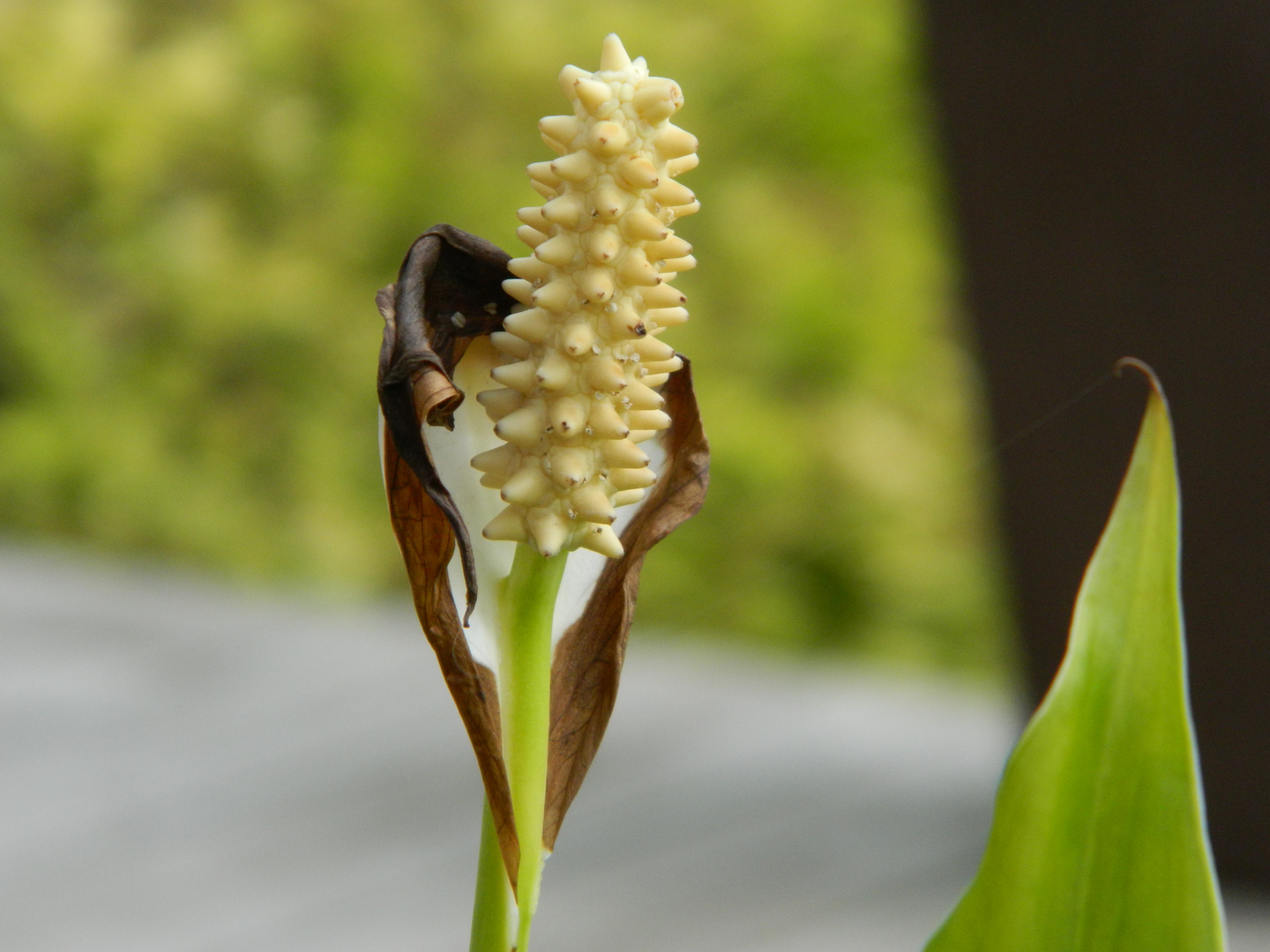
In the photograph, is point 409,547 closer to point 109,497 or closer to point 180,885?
point 180,885

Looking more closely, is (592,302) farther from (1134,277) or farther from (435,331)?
(1134,277)

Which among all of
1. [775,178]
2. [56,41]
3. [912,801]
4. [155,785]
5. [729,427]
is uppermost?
[56,41]

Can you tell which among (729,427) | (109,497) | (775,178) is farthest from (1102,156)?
(109,497)

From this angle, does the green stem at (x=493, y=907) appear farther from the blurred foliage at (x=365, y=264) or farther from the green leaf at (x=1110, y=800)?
the blurred foliage at (x=365, y=264)

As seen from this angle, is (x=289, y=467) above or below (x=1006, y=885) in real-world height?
above

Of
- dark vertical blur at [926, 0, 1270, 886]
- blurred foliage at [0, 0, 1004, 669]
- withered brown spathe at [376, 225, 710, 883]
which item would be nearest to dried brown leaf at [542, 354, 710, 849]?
withered brown spathe at [376, 225, 710, 883]

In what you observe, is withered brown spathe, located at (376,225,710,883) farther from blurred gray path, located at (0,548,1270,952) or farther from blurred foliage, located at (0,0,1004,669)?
blurred foliage, located at (0,0,1004,669)
